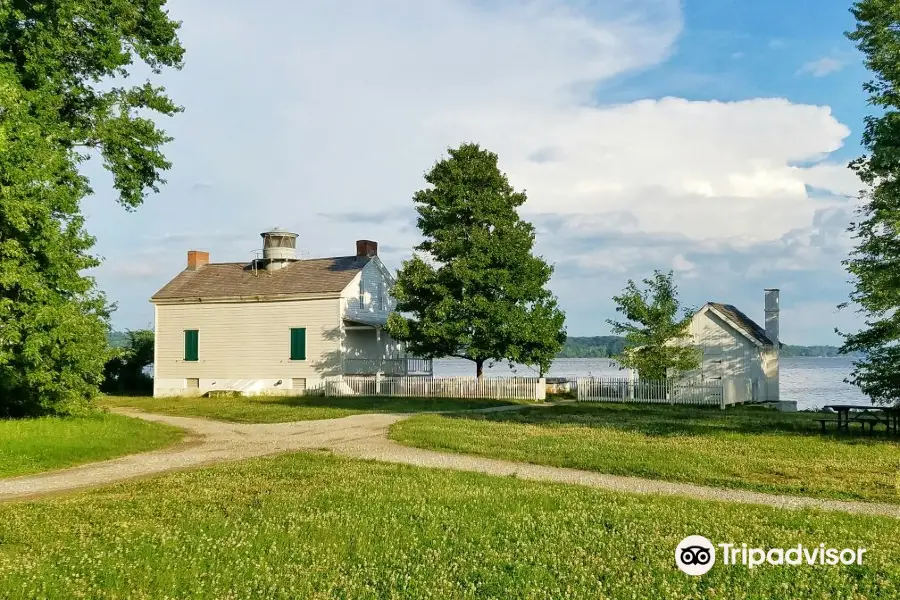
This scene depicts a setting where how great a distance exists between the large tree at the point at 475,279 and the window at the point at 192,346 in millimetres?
11732

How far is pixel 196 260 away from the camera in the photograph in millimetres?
42469

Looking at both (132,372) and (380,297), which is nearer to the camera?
(380,297)

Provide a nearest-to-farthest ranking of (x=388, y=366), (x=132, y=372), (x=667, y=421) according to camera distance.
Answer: (x=667, y=421) < (x=388, y=366) < (x=132, y=372)

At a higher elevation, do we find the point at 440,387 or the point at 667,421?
Result: the point at 440,387

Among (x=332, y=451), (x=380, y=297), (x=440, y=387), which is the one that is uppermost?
(x=380, y=297)

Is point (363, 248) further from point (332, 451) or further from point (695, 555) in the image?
point (695, 555)

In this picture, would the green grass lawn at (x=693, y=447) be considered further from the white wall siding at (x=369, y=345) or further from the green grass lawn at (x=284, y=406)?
the white wall siding at (x=369, y=345)

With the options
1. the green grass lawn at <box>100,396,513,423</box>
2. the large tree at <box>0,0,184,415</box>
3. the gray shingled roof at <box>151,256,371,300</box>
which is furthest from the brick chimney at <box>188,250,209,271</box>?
the large tree at <box>0,0,184,415</box>

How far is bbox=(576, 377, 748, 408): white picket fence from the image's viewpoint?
32.4m

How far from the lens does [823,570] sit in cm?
661

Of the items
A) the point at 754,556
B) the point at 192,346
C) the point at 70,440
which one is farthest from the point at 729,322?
the point at 754,556

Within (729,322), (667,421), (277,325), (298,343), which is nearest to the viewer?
(667,421)

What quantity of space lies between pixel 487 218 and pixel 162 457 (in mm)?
20071

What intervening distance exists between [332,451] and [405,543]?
8144 mm
